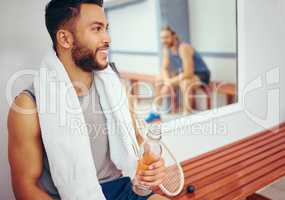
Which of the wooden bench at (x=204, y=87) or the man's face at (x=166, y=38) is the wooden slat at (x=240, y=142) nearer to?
the wooden bench at (x=204, y=87)

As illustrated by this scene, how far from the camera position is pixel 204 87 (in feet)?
10.0

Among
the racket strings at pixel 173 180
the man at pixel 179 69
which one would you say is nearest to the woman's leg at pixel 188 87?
the man at pixel 179 69

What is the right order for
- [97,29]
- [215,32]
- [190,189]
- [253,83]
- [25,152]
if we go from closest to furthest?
[25,152] < [97,29] < [190,189] < [253,83] < [215,32]

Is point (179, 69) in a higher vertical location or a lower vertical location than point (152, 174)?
higher

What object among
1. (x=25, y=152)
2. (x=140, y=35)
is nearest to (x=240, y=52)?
(x=140, y=35)

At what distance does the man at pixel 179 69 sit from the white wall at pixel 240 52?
30.5 inches

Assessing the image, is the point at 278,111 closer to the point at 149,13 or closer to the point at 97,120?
the point at 149,13

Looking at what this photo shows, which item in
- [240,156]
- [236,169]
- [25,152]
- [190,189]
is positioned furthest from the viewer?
[240,156]

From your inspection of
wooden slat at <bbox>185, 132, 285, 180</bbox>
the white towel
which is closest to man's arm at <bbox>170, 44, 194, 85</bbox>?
wooden slat at <bbox>185, 132, 285, 180</bbox>

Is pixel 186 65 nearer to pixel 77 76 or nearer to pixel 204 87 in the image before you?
pixel 204 87

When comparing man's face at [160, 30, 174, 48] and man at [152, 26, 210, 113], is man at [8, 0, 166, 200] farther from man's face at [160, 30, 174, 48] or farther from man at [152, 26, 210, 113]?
man's face at [160, 30, 174, 48]

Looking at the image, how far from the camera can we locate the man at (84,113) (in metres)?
1.06

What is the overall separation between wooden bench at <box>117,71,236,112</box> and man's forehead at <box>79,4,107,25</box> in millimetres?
975

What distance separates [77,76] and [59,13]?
24cm
